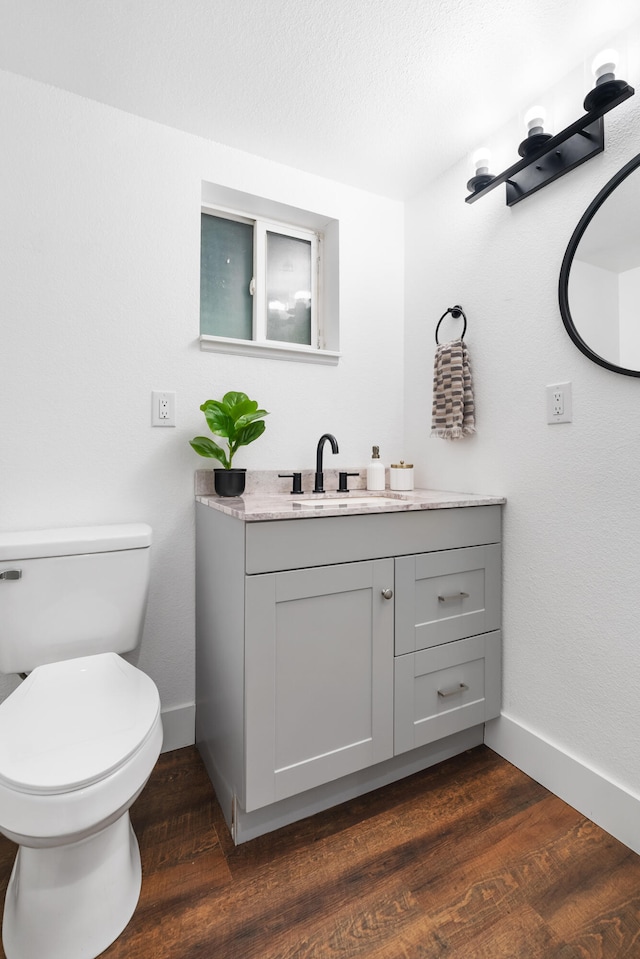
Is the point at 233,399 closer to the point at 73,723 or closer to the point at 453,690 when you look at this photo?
the point at 73,723

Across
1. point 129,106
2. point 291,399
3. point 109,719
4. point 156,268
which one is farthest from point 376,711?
point 129,106

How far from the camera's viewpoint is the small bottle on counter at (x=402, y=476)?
76.2 inches

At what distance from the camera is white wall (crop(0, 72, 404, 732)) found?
56.7 inches

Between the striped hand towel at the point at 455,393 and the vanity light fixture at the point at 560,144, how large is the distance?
0.52 m

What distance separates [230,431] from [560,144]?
4.43 ft

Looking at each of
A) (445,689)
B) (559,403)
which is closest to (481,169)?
(559,403)

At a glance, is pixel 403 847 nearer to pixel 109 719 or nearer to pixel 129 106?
pixel 109 719

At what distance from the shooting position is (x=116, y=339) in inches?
61.8

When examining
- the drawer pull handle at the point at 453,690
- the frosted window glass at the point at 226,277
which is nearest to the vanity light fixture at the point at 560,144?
the frosted window glass at the point at 226,277

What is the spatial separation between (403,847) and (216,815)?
21.3 inches

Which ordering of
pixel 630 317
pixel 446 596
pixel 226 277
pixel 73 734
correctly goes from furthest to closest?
pixel 226 277 < pixel 446 596 < pixel 630 317 < pixel 73 734

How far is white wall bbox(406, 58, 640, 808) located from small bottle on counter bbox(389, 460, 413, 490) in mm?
157

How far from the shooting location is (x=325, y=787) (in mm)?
1354

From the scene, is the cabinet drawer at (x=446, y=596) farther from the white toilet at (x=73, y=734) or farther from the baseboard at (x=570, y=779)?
the white toilet at (x=73, y=734)
